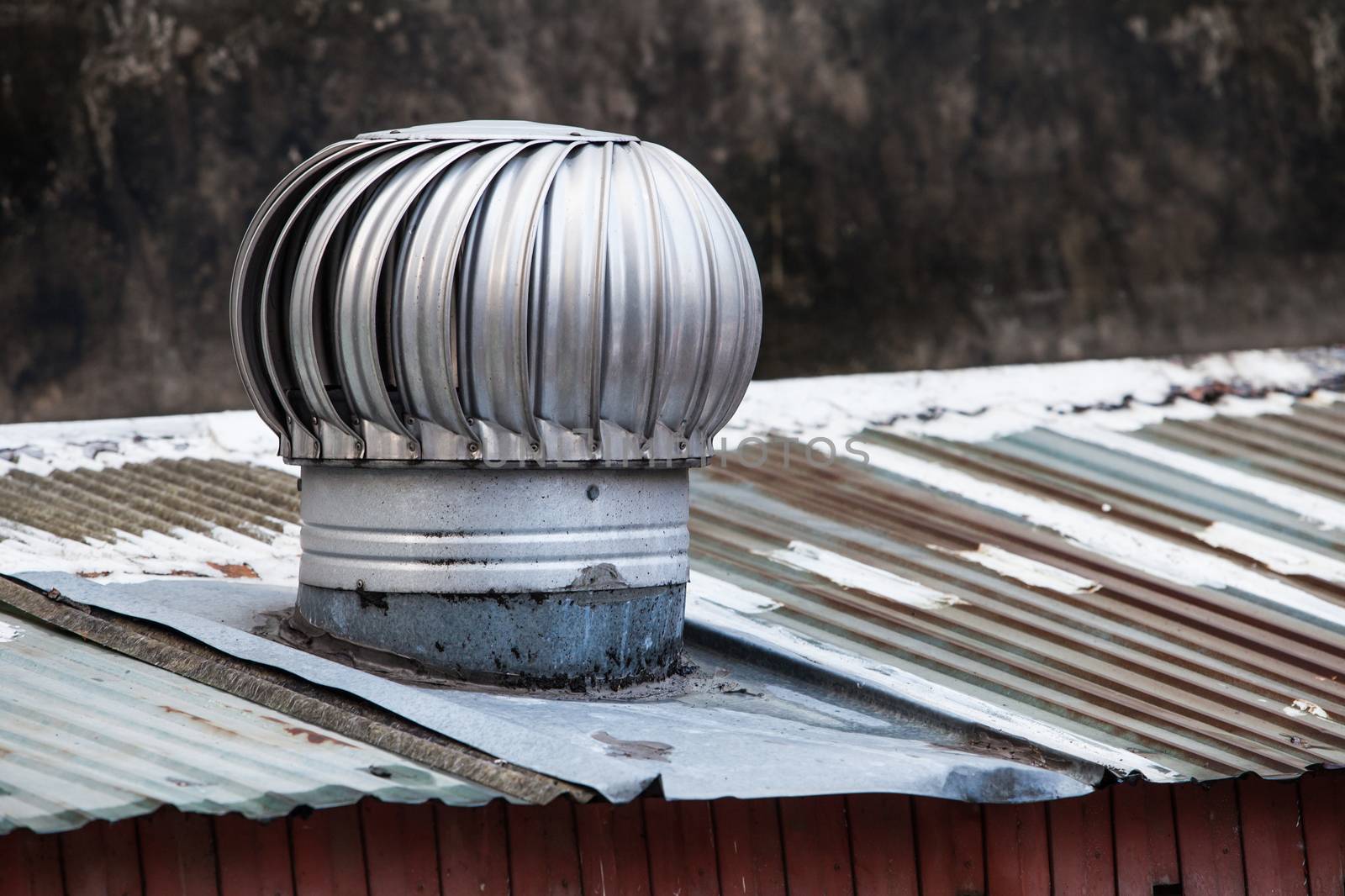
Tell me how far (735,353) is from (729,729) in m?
1.11

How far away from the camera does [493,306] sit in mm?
4383

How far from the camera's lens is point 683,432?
187 inches

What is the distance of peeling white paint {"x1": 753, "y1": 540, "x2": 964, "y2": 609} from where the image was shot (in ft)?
19.6

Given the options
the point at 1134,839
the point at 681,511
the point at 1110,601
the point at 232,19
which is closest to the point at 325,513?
the point at 681,511

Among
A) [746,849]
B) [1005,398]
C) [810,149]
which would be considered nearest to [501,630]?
[746,849]

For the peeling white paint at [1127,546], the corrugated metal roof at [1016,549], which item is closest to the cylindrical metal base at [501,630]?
the corrugated metal roof at [1016,549]

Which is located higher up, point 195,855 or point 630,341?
point 630,341

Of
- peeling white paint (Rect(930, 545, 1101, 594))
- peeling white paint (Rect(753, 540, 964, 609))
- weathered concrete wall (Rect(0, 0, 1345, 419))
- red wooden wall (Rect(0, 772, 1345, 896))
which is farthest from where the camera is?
weathered concrete wall (Rect(0, 0, 1345, 419))

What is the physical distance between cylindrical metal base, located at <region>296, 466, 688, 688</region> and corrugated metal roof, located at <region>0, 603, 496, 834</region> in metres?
0.56

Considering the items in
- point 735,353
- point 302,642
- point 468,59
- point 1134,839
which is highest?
point 468,59

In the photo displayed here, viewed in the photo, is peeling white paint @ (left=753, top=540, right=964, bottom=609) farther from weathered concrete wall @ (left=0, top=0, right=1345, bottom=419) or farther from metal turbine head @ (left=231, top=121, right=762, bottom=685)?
weathered concrete wall @ (left=0, top=0, right=1345, bottom=419)

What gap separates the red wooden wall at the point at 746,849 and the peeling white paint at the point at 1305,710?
0.60 ft

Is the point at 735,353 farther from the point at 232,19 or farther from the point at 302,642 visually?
the point at 232,19

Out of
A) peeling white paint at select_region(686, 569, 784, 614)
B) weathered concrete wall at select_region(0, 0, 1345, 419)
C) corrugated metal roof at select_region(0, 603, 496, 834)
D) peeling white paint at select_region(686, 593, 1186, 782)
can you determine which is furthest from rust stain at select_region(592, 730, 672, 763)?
weathered concrete wall at select_region(0, 0, 1345, 419)
